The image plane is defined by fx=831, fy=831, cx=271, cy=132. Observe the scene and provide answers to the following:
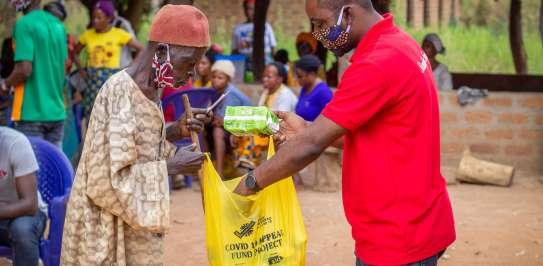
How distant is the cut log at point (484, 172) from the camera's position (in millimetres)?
8891

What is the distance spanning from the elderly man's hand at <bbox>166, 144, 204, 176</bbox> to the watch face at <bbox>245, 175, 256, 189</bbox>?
0.92ft

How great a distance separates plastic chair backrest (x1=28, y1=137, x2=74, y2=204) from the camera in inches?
203

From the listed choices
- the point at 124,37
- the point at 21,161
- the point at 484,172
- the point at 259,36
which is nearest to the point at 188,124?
the point at 21,161

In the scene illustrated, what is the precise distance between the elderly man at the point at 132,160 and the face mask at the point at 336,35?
53 cm

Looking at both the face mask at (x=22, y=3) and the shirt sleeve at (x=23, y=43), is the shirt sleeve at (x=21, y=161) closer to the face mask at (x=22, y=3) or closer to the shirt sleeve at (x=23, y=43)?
the shirt sleeve at (x=23, y=43)

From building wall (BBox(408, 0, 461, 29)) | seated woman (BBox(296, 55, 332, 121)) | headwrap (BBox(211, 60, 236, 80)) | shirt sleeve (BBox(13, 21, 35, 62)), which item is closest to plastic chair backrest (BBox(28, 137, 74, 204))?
shirt sleeve (BBox(13, 21, 35, 62))

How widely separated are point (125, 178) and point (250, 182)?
0.48 m

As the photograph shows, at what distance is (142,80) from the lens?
3.24 metres

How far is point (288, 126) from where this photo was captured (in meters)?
3.40

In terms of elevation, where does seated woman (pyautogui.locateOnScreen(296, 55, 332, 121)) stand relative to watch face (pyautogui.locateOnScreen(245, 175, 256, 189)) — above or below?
below

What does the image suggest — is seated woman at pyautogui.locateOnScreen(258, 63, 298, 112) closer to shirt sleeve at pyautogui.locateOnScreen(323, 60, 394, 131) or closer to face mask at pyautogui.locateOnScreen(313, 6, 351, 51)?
face mask at pyautogui.locateOnScreen(313, 6, 351, 51)

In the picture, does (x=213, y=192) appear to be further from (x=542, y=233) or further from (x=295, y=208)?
(x=542, y=233)

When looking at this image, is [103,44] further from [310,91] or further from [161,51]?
[161,51]

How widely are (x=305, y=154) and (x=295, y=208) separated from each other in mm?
856
